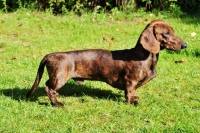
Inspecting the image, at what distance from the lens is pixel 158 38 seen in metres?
4.91

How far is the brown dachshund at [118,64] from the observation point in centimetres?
493

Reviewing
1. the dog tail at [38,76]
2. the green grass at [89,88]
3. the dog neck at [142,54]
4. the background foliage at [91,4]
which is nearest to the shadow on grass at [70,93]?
the green grass at [89,88]

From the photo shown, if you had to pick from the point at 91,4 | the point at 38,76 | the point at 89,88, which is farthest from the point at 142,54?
the point at 91,4

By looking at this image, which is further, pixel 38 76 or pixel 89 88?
pixel 89 88

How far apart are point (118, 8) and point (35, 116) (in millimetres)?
5864

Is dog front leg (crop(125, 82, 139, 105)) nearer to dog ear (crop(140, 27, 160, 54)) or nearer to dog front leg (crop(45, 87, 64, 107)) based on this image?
dog ear (crop(140, 27, 160, 54))

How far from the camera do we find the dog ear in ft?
15.9

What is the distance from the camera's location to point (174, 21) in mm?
9594

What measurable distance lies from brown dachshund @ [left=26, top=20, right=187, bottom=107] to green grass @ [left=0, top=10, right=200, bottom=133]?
274mm

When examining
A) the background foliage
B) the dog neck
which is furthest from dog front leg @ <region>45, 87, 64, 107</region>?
the background foliage

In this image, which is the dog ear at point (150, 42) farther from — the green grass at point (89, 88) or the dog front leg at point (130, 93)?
the green grass at point (89, 88)

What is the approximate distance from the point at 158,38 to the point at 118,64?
0.62 m

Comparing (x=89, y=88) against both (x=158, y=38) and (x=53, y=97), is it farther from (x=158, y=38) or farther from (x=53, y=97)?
(x=158, y=38)

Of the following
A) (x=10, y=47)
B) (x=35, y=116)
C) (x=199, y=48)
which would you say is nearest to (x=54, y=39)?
(x=10, y=47)
